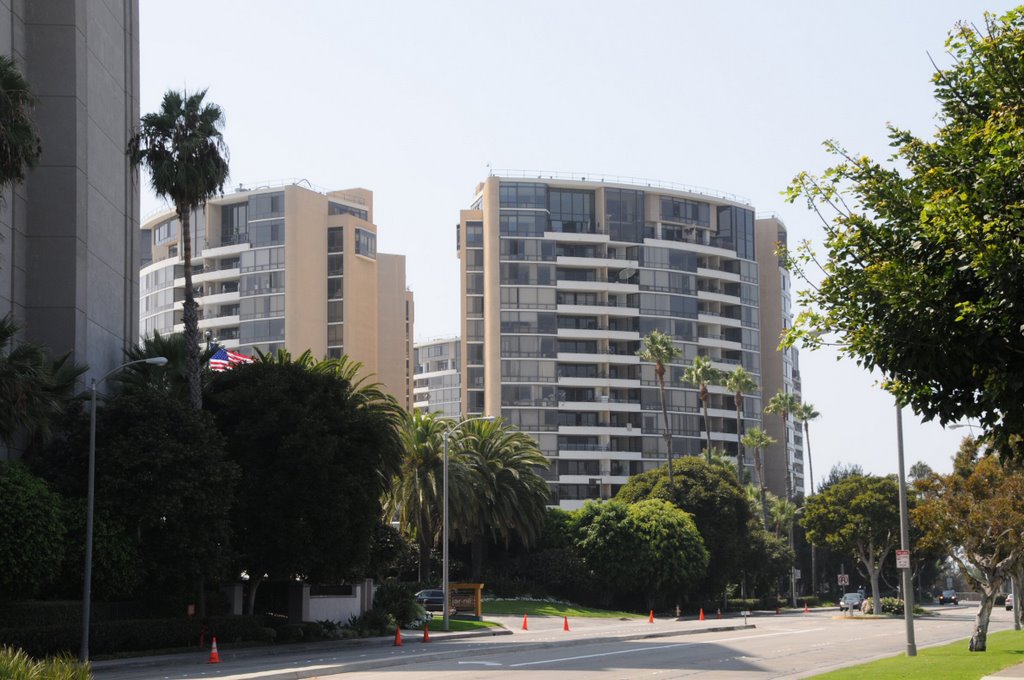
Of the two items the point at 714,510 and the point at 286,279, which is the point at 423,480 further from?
the point at 286,279

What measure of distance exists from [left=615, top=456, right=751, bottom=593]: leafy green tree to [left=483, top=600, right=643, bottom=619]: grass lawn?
41.1ft

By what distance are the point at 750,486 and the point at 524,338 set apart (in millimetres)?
28055

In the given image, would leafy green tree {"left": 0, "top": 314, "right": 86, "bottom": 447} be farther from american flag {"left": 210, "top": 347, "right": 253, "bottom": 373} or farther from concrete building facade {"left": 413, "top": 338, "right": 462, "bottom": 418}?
concrete building facade {"left": 413, "top": 338, "right": 462, "bottom": 418}

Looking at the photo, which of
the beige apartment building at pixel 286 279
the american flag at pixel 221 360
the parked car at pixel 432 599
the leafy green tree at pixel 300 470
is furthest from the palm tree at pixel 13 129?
the beige apartment building at pixel 286 279

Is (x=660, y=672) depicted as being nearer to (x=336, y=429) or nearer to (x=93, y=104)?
(x=336, y=429)

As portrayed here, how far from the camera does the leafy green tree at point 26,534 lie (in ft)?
119

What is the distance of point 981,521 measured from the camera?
130 ft

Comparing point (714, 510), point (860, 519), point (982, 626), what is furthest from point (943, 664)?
point (714, 510)

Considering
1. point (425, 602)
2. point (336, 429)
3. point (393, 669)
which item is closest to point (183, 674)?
point (393, 669)

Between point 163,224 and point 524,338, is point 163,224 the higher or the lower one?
the higher one

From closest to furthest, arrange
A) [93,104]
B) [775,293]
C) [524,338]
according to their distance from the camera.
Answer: [93,104] < [524,338] < [775,293]

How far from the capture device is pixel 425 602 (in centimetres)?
6925

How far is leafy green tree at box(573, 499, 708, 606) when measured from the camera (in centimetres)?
8512

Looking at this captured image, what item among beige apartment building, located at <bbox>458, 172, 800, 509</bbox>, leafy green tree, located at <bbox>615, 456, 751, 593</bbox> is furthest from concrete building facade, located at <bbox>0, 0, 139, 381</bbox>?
beige apartment building, located at <bbox>458, 172, 800, 509</bbox>
